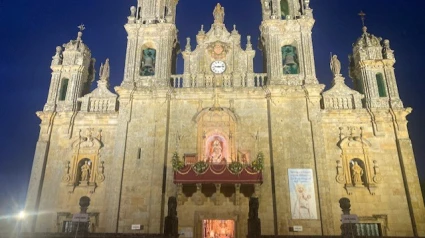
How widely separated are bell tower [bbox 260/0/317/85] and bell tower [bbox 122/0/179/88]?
23.9 ft

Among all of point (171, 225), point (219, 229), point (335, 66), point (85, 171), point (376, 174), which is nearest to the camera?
point (171, 225)

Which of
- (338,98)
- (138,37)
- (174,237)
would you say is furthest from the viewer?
(138,37)

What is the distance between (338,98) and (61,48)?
70.7ft

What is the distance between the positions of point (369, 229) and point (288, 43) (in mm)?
13991

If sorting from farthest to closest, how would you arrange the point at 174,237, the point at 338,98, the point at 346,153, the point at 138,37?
the point at 138,37 < the point at 338,98 < the point at 346,153 < the point at 174,237

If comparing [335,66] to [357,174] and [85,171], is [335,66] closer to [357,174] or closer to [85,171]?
[357,174]

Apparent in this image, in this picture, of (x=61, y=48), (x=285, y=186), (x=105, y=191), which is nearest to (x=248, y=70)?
(x=285, y=186)

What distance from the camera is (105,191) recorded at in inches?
918

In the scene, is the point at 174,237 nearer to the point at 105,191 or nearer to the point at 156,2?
the point at 105,191

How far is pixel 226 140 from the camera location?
2378 centimetres

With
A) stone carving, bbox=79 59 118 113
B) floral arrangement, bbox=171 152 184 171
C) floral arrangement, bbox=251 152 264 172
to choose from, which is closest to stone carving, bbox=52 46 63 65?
stone carving, bbox=79 59 118 113

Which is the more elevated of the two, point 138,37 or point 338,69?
point 138,37

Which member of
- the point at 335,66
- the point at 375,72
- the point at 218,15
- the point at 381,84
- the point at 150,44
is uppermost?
the point at 218,15

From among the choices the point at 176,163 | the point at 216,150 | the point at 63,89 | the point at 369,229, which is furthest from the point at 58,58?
the point at 369,229
